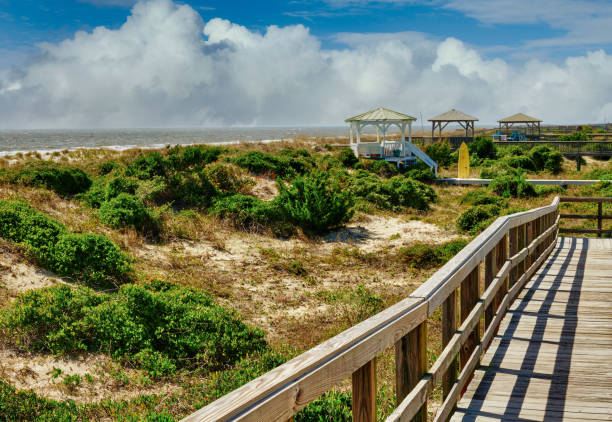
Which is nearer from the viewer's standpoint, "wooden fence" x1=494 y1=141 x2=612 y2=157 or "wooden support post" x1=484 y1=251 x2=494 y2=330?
"wooden support post" x1=484 y1=251 x2=494 y2=330

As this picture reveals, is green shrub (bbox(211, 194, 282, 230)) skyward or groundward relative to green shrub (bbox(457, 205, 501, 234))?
skyward

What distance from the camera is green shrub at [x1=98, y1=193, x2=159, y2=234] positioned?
13711 mm

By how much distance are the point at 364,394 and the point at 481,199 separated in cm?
2157

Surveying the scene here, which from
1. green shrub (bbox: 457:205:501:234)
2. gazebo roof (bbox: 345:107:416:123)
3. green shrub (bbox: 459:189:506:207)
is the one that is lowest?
green shrub (bbox: 457:205:501:234)

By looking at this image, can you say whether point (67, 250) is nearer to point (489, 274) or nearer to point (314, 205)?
point (489, 274)

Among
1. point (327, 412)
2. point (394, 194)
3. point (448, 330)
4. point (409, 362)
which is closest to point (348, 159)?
point (394, 194)

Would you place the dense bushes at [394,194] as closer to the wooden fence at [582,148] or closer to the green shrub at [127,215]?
the green shrub at [127,215]

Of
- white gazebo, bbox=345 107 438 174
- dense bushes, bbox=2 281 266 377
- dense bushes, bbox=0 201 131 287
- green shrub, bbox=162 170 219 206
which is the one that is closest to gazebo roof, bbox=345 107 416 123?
white gazebo, bbox=345 107 438 174

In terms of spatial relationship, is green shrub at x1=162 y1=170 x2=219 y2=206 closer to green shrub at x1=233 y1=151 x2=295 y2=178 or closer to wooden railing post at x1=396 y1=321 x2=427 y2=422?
green shrub at x1=233 y1=151 x2=295 y2=178

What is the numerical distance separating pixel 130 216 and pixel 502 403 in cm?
1181

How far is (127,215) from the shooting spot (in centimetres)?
1377

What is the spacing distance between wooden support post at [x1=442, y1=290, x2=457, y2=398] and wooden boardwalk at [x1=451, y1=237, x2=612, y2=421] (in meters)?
0.24

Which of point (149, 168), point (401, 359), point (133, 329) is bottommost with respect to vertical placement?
point (133, 329)

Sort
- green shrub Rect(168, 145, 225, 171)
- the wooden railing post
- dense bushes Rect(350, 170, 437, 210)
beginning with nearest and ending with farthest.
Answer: the wooden railing post
green shrub Rect(168, 145, 225, 171)
dense bushes Rect(350, 170, 437, 210)
